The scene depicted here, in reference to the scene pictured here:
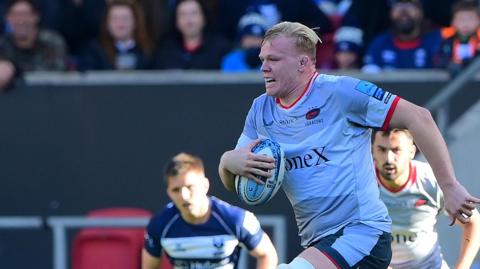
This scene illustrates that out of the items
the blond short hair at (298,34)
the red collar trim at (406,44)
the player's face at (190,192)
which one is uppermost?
the red collar trim at (406,44)

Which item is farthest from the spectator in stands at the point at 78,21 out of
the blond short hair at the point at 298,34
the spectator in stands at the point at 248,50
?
the blond short hair at the point at 298,34

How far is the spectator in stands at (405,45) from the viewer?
991 centimetres

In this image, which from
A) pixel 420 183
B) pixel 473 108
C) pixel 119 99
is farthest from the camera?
pixel 119 99

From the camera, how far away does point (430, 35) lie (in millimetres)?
9969

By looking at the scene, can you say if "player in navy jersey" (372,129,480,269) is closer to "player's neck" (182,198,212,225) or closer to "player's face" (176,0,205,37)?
"player's neck" (182,198,212,225)

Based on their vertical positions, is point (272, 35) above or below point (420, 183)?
above

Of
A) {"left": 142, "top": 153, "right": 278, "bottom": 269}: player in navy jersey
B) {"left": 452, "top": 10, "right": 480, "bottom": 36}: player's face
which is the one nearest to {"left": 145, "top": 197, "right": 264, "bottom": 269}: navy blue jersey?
{"left": 142, "top": 153, "right": 278, "bottom": 269}: player in navy jersey

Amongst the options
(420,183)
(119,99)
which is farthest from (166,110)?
(420,183)

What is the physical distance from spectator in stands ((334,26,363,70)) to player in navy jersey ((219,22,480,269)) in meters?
4.00

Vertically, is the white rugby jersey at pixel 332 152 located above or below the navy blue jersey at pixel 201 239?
above

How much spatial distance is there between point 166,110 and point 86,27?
127 cm

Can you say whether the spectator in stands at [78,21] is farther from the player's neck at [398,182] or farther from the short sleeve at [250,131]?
the short sleeve at [250,131]

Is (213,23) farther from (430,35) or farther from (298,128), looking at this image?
(298,128)

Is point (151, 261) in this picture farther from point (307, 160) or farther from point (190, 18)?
point (307, 160)
